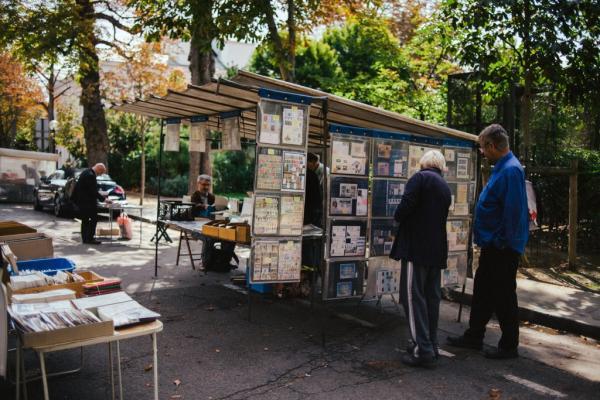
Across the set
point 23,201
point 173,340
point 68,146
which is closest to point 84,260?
point 173,340

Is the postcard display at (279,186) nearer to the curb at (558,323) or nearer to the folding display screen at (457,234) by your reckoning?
the folding display screen at (457,234)

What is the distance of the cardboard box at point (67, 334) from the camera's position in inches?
120

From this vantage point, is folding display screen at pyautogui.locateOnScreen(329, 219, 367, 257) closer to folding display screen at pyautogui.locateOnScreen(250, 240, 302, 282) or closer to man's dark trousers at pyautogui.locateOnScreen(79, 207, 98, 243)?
folding display screen at pyautogui.locateOnScreen(250, 240, 302, 282)

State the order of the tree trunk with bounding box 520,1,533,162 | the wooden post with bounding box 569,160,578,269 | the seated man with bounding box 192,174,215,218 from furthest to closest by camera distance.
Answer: the seated man with bounding box 192,174,215,218, the wooden post with bounding box 569,160,578,269, the tree trunk with bounding box 520,1,533,162

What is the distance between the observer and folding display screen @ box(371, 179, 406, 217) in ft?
20.1

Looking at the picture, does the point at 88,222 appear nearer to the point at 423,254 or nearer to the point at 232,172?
the point at 423,254

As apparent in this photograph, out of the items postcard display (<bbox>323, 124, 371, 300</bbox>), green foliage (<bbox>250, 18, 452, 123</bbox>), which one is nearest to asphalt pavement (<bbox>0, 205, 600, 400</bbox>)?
postcard display (<bbox>323, 124, 371, 300</bbox>)

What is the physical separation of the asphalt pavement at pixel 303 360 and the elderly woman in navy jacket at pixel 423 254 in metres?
0.24

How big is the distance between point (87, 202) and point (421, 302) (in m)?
9.03

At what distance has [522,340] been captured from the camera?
6.12 meters

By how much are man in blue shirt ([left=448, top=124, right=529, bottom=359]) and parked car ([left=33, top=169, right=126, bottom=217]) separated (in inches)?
513

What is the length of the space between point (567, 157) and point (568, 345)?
6.30 meters

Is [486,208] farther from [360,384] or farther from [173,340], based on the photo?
[173,340]

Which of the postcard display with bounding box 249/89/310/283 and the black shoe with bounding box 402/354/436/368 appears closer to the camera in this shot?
the black shoe with bounding box 402/354/436/368
